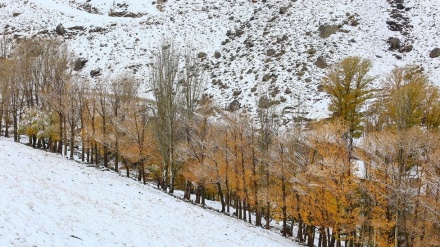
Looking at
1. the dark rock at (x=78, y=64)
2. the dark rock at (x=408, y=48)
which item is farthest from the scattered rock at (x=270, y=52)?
the dark rock at (x=78, y=64)

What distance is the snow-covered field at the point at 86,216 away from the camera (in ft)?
37.9

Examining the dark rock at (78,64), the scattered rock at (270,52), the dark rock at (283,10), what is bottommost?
the dark rock at (78,64)

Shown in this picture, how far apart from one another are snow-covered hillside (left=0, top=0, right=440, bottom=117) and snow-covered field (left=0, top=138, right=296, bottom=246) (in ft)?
109

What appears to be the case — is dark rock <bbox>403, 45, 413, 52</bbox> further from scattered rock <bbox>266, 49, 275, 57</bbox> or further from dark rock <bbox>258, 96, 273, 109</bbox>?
dark rock <bbox>258, 96, 273, 109</bbox>

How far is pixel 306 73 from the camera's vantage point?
191ft

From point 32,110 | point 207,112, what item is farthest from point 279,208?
point 32,110

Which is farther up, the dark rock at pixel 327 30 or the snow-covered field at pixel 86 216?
the dark rock at pixel 327 30

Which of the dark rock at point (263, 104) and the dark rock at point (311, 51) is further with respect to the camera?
the dark rock at point (311, 51)

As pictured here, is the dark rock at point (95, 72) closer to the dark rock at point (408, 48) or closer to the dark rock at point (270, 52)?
the dark rock at point (270, 52)

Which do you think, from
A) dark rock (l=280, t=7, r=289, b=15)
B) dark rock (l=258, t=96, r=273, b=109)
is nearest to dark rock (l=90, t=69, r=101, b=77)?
dark rock (l=280, t=7, r=289, b=15)

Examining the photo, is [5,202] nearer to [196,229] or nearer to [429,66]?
[196,229]

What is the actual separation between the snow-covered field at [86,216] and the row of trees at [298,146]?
7.13m

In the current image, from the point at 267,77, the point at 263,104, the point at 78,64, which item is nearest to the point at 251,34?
the point at 267,77

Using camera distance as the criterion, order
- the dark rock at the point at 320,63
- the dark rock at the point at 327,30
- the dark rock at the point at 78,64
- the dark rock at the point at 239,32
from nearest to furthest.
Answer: the dark rock at the point at 320,63 < the dark rock at the point at 327,30 < the dark rock at the point at 78,64 < the dark rock at the point at 239,32
